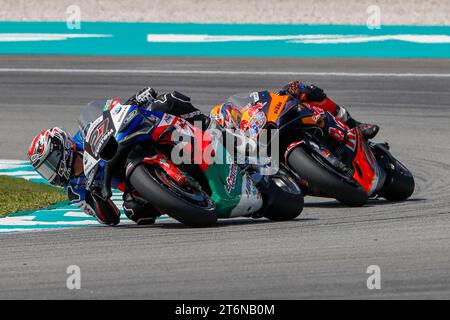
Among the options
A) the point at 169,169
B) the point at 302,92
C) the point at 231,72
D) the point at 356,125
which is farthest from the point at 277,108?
the point at 231,72

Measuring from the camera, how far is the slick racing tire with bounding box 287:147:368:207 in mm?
9797

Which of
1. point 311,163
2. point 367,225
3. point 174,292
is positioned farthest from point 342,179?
point 174,292

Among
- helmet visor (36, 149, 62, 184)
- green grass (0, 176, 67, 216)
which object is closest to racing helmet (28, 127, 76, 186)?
helmet visor (36, 149, 62, 184)

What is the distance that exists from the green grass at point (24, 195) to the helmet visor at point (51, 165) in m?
1.19

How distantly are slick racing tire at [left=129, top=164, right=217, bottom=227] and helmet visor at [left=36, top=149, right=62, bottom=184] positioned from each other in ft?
3.00

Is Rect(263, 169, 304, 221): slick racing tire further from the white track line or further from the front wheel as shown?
the white track line

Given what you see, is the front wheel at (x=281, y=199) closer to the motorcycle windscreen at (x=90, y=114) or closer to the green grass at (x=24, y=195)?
the motorcycle windscreen at (x=90, y=114)

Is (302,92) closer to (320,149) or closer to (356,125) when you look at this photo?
(356,125)

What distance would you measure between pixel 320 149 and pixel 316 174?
1.10ft

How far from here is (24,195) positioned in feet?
36.7

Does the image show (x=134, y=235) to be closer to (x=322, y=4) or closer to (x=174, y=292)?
(x=174, y=292)

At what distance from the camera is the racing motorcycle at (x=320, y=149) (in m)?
9.88

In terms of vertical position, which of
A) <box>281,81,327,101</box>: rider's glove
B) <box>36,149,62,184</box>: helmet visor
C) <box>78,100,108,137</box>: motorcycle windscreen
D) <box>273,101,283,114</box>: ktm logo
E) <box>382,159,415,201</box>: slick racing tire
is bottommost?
Answer: <box>36,149,62,184</box>: helmet visor

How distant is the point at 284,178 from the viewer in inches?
377
